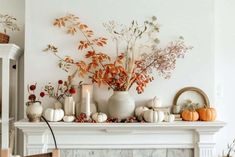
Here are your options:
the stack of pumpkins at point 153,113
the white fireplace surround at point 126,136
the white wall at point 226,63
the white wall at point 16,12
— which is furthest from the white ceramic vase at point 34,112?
the white wall at point 226,63

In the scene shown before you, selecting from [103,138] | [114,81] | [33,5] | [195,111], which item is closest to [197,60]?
[195,111]

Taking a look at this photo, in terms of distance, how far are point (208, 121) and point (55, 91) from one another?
143 centimetres

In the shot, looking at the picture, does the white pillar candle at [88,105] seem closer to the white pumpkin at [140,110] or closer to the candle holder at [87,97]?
the candle holder at [87,97]

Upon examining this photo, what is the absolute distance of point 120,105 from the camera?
9.72ft

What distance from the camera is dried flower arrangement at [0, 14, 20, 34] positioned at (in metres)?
3.39

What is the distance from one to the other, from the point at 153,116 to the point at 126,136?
0.34 metres

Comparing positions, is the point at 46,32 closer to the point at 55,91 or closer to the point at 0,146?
the point at 55,91

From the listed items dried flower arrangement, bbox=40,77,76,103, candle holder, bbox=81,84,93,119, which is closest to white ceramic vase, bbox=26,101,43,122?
dried flower arrangement, bbox=40,77,76,103

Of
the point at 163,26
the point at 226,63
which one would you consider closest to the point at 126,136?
the point at 163,26

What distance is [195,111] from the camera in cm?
307

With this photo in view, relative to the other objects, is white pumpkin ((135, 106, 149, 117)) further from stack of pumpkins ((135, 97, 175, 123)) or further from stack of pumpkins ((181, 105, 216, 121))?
stack of pumpkins ((181, 105, 216, 121))

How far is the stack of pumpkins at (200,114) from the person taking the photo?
3.03 m

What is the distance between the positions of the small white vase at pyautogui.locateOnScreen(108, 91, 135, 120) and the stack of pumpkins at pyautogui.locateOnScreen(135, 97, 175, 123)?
10 cm

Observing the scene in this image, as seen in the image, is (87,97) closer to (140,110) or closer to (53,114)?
(53,114)
